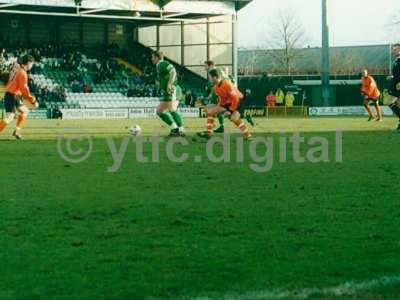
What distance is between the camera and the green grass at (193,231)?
598cm

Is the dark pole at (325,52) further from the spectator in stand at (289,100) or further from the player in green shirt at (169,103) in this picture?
the player in green shirt at (169,103)

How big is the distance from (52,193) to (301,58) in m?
97.7

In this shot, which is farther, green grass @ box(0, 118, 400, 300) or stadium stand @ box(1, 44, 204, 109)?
stadium stand @ box(1, 44, 204, 109)

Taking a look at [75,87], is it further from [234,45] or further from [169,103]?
[169,103]

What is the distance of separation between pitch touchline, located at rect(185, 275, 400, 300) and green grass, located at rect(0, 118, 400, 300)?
0.04 m

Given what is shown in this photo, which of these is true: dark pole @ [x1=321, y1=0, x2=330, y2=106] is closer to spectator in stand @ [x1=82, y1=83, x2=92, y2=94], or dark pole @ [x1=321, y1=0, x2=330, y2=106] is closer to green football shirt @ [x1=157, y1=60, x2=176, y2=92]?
spectator in stand @ [x1=82, y1=83, x2=92, y2=94]

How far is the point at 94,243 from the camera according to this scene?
24.3 ft

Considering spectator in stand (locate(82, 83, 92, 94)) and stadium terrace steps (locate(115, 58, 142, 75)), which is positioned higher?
stadium terrace steps (locate(115, 58, 142, 75))

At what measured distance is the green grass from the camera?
236 inches

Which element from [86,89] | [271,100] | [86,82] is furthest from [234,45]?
[86,89]

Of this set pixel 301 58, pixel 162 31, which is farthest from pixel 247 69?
pixel 162 31

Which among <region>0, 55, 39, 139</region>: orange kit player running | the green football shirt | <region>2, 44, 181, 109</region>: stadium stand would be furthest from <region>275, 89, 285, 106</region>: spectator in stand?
A: <region>0, 55, 39, 139</region>: orange kit player running

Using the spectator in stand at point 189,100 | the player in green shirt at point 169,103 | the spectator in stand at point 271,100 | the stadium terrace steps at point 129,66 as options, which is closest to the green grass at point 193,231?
the player in green shirt at point 169,103

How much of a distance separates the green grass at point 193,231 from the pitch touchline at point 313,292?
0.04 meters
